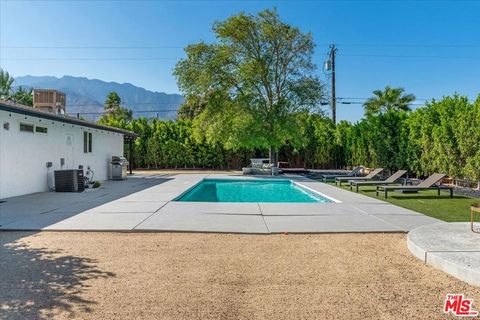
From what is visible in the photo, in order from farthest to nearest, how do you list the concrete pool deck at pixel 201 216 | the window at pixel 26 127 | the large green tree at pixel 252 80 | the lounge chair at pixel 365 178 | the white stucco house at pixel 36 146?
the large green tree at pixel 252 80 → the lounge chair at pixel 365 178 → the window at pixel 26 127 → the white stucco house at pixel 36 146 → the concrete pool deck at pixel 201 216

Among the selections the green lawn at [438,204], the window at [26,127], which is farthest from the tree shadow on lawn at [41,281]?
the window at [26,127]

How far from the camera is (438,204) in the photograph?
30.3 ft

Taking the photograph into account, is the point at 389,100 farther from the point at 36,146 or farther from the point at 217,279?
the point at 217,279

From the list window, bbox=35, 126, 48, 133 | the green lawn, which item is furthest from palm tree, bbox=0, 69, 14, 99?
the green lawn

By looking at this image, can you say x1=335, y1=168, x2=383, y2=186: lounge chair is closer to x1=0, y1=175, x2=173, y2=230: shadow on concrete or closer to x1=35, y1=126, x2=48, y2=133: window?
x1=0, y1=175, x2=173, y2=230: shadow on concrete

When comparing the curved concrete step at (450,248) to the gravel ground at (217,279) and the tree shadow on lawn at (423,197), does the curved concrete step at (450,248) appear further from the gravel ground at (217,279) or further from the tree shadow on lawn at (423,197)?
the tree shadow on lawn at (423,197)

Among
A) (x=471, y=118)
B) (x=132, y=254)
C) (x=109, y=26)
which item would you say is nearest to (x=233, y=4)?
(x=109, y=26)

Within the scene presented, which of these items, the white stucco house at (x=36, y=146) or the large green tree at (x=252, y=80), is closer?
the white stucco house at (x=36, y=146)

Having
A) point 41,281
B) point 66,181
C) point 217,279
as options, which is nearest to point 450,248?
point 217,279

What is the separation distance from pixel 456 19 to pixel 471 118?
9920mm

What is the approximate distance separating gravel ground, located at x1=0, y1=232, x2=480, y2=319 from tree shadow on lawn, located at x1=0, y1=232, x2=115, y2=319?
0.01 metres

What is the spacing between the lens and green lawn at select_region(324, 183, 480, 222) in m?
7.60

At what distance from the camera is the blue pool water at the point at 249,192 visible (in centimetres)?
1206

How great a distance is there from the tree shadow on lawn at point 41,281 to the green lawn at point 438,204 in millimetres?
6883
